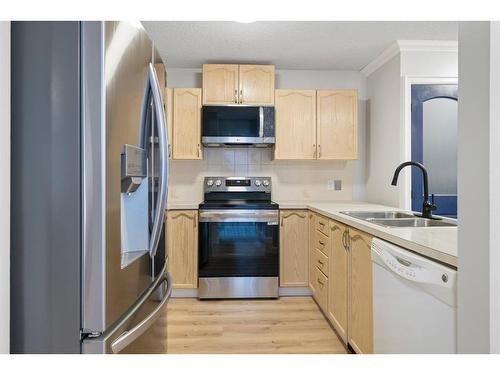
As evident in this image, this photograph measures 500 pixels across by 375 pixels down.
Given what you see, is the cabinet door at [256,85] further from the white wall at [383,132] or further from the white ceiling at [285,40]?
the white wall at [383,132]

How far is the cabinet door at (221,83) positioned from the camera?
10.9 feet

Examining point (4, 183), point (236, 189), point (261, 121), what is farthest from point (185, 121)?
point (4, 183)

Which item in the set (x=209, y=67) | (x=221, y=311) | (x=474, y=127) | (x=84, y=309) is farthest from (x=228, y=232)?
(x=474, y=127)

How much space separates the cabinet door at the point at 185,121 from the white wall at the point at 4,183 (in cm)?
260

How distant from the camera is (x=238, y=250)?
10.3 feet

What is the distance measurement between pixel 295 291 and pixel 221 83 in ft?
7.05

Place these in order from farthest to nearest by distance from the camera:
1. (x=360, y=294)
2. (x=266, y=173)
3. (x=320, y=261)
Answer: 1. (x=266, y=173)
2. (x=320, y=261)
3. (x=360, y=294)

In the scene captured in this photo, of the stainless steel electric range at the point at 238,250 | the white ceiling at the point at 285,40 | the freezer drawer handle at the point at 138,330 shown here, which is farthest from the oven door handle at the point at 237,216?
the freezer drawer handle at the point at 138,330

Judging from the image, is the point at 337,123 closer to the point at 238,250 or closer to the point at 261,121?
the point at 261,121

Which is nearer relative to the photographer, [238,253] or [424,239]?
[424,239]

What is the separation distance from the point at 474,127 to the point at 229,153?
299cm

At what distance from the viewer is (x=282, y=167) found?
3750 millimetres
